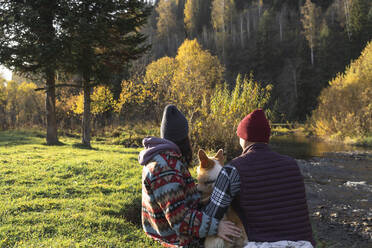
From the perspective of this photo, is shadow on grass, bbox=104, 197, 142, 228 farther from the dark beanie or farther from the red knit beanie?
the red knit beanie

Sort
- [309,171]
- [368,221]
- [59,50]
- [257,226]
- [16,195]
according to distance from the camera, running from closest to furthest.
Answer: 1. [257,226]
2. [16,195]
3. [368,221]
4. [309,171]
5. [59,50]

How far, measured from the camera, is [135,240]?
167 inches

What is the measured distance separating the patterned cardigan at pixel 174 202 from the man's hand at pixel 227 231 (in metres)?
0.05

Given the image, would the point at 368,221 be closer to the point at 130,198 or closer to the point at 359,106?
the point at 130,198

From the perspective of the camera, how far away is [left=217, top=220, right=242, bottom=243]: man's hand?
210 cm

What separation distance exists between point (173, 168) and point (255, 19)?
244 feet

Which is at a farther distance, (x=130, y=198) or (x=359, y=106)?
(x=359, y=106)

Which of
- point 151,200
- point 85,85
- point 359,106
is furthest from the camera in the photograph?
point 359,106

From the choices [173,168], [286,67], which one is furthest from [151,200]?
[286,67]

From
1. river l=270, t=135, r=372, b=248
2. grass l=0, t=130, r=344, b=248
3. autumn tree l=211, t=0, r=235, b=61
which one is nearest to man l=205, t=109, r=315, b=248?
grass l=0, t=130, r=344, b=248

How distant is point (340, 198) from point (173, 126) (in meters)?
8.35

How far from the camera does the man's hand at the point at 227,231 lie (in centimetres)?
210

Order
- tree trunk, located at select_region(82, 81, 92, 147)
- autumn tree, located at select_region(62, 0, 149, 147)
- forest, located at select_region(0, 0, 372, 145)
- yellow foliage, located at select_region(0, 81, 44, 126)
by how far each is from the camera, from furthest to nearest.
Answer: yellow foliage, located at select_region(0, 81, 44, 126)
tree trunk, located at select_region(82, 81, 92, 147)
forest, located at select_region(0, 0, 372, 145)
autumn tree, located at select_region(62, 0, 149, 147)

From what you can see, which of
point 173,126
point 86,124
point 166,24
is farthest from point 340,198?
point 166,24
